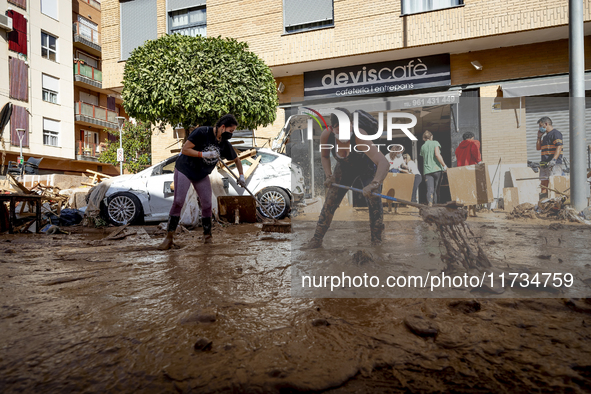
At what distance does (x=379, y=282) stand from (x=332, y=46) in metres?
11.3

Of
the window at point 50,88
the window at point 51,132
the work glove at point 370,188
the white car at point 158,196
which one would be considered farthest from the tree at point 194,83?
the window at point 50,88

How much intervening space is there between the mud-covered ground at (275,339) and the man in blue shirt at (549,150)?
1.03 feet

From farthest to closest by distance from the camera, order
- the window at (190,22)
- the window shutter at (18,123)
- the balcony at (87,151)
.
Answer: the balcony at (87,151)
the window shutter at (18,123)
the window at (190,22)

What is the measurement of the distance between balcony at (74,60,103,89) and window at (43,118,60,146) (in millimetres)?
4397

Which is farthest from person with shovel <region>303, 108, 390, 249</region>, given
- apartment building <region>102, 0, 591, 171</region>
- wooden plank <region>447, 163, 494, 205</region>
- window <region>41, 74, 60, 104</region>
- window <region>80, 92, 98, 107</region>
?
window <region>80, 92, 98, 107</region>

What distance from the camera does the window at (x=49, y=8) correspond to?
91.1 ft

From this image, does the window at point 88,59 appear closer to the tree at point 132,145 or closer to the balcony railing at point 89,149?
the balcony railing at point 89,149

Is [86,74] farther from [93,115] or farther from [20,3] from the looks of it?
[20,3]

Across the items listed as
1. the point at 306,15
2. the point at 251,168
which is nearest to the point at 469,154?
the point at 251,168

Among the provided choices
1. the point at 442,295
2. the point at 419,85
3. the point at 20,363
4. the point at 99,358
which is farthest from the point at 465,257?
the point at 419,85

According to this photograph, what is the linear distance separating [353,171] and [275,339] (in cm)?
119

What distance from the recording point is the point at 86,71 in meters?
31.5

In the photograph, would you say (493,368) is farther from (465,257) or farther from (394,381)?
(465,257)

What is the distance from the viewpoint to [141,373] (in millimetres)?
1503
